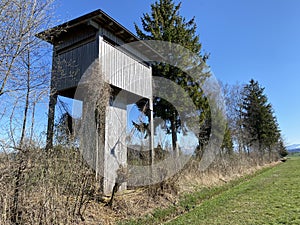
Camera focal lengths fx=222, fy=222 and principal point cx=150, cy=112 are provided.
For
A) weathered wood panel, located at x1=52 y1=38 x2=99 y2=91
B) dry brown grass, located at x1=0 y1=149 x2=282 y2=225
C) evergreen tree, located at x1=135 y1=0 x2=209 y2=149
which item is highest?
evergreen tree, located at x1=135 y1=0 x2=209 y2=149

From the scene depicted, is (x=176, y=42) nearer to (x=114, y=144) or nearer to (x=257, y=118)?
(x=114, y=144)

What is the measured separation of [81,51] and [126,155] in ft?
12.4

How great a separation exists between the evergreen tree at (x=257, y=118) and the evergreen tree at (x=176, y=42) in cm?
1469

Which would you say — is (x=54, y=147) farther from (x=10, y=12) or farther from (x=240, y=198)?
(x=240, y=198)

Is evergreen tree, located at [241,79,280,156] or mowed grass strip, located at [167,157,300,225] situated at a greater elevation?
evergreen tree, located at [241,79,280,156]

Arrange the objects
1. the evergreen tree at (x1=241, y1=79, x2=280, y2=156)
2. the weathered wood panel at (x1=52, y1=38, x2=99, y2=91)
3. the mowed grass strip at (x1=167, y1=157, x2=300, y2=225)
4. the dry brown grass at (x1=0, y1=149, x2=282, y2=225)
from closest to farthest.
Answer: the dry brown grass at (x1=0, y1=149, x2=282, y2=225), the mowed grass strip at (x1=167, y1=157, x2=300, y2=225), the weathered wood panel at (x1=52, y1=38, x2=99, y2=91), the evergreen tree at (x1=241, y1=79, x2=280, y2=156)

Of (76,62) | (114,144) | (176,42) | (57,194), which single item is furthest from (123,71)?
(176,42)

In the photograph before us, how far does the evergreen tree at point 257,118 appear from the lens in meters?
27.5

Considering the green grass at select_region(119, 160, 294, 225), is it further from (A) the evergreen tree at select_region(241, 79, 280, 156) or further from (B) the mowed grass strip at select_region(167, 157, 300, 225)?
(A) the evergreen tree at select_region(241, 79, 280, 156)

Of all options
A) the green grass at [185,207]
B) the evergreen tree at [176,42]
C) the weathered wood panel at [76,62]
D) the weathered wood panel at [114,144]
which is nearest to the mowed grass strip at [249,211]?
the green grass at [185,207]

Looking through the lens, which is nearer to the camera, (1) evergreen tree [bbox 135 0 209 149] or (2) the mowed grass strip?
(2) the mowed grass strip

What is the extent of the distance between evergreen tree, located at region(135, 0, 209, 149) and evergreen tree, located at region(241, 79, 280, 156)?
14694 mm

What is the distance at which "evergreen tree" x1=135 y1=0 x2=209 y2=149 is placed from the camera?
14109mm

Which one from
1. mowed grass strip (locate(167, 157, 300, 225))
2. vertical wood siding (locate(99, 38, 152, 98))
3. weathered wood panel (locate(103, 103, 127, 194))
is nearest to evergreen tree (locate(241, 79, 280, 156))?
mowed grass strip (locate(167, 157, 300, 225))
